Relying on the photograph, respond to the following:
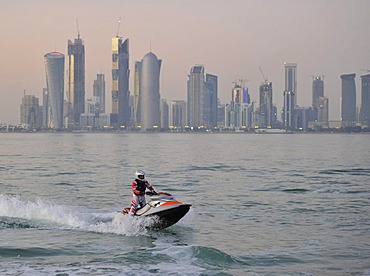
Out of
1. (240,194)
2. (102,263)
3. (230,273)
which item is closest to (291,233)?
(230,273)

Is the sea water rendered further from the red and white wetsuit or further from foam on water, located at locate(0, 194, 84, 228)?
the red and white wetsuit

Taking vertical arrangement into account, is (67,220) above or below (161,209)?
below

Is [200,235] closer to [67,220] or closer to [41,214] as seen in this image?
[67,220]

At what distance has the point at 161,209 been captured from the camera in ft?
63.6

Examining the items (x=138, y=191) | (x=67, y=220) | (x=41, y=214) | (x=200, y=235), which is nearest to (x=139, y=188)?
(x=138, y=191)

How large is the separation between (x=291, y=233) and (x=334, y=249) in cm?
269

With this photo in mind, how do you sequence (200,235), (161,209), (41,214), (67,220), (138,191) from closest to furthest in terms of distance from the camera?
(161,209), (138,191), (200,235), (67,220), (41,214)

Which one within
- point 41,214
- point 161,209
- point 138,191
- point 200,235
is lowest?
point 200,235

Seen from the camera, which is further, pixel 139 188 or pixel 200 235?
pixel 200 235

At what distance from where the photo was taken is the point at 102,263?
15.7 m

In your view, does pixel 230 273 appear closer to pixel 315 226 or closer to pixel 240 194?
pixel 315 226

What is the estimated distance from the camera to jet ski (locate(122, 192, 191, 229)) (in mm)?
19375

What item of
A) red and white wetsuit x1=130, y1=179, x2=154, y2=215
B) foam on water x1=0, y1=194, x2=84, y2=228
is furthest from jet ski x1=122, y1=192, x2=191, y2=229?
foam on water x1=0, y1=194, x2=84, y2=228

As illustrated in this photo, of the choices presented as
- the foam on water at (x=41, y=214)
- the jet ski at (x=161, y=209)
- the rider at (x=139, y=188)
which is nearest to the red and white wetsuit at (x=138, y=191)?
the rider at (x=139, y=188)
